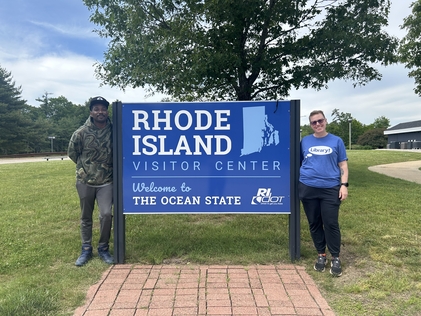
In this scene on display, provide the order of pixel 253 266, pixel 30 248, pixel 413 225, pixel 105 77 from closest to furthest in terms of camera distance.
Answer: pixel 253 266, pixel 30 248, pixel 413 225, pixel 105 77

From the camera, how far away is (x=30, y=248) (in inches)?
165

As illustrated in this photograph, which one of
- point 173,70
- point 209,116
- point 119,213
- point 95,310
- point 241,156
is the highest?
point 173,70

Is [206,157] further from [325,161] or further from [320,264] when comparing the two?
[320,264]

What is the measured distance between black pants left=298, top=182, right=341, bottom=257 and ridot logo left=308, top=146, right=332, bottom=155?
364 millimetres

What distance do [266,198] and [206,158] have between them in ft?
2.69

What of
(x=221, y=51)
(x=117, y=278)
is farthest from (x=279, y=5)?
(x=117, y=278)

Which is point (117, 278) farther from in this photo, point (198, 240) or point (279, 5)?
point (279, 5)

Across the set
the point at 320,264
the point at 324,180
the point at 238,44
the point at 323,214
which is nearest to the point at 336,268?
the point at 320,264

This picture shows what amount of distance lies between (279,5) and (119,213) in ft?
21.1

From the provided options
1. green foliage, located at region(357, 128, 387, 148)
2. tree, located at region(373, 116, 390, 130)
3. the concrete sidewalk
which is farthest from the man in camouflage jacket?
tree, located at region(373, 116, 390, 130)

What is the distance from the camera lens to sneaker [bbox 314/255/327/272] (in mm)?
3494

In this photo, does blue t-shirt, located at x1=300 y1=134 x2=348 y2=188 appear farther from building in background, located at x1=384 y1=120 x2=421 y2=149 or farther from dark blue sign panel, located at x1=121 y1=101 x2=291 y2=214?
building in background, located at x1=384 y1=120 x2=421 y2=149

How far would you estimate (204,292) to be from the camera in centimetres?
302

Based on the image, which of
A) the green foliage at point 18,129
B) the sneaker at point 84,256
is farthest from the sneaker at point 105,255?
the green foliage at point 18,129
